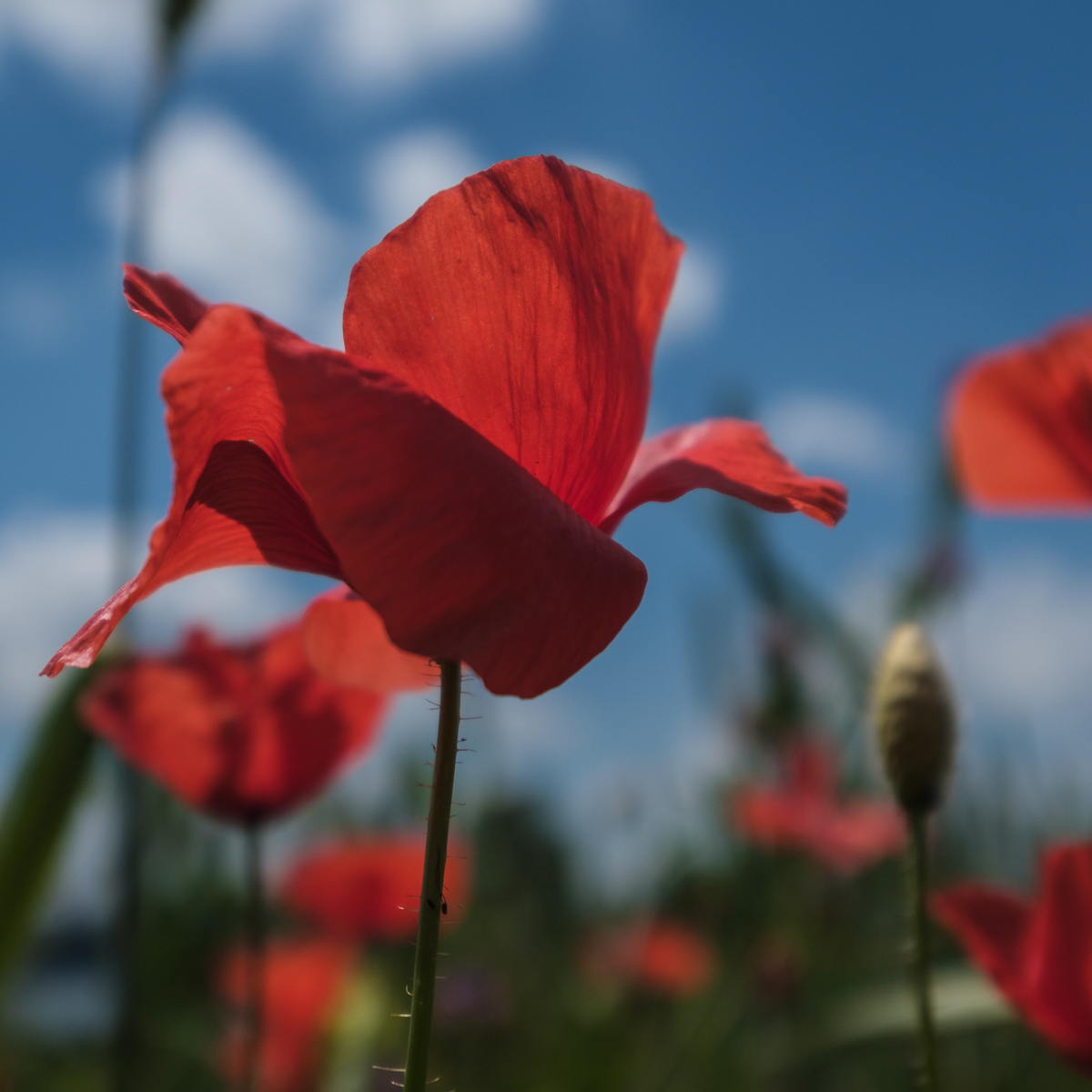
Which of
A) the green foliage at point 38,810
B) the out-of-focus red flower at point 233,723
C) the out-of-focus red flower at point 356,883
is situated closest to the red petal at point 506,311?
the out-of-focus red flower at point 233,723

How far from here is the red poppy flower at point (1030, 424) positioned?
2.43 feet

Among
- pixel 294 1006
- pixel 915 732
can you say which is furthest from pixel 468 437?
pixel 294 1006

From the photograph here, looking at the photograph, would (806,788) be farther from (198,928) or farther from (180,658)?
(198,928)

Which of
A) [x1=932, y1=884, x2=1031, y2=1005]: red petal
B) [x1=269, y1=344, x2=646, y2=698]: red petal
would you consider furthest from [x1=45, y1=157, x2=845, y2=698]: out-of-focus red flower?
[x1=932, y1=884, x2=1031, y2=1005]: red petal

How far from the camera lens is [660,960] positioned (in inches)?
80.3

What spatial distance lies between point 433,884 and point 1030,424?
0.62 m

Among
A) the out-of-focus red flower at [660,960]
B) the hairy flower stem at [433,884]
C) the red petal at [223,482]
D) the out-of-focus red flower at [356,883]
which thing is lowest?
the out-of-focus red flower at [660,960]

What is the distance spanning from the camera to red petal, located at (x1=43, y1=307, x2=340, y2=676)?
0.30 meters

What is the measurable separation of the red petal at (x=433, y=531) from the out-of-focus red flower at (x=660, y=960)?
1.70m

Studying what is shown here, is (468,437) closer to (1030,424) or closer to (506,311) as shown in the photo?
(506,311)

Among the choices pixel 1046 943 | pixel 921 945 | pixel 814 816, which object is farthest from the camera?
pixel 814 816

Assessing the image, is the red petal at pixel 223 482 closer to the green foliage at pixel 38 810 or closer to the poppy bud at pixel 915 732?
the poppy bud at pixel 915 732

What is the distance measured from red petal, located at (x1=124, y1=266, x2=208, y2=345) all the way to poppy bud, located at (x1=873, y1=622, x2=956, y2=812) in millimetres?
342

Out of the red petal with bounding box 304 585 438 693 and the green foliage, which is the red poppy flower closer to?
the red petal with bounding box 304 585 438 693
